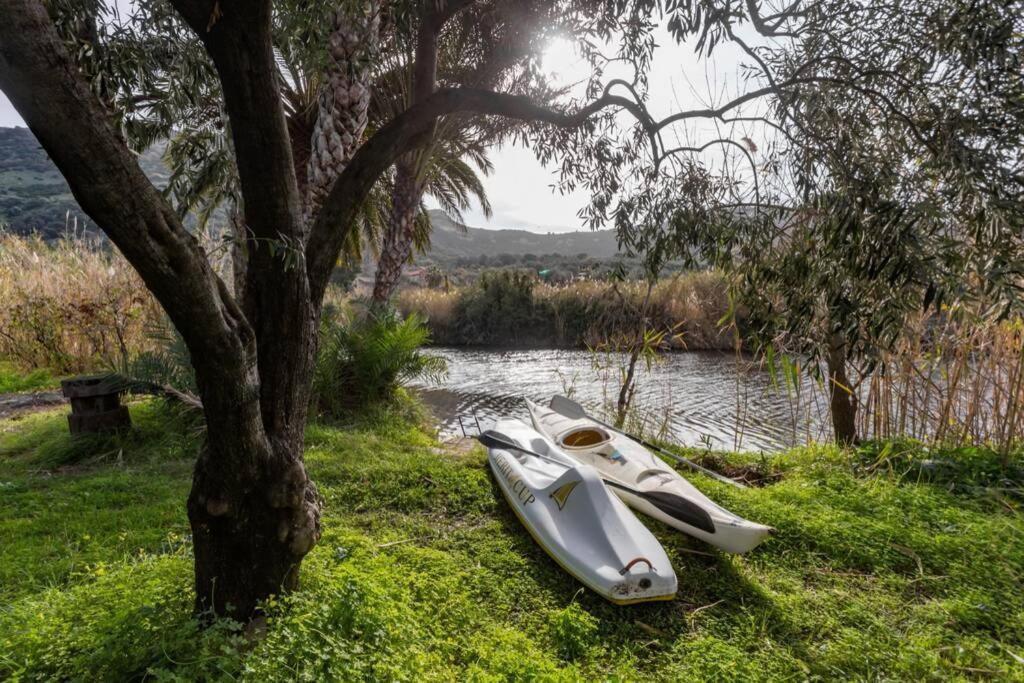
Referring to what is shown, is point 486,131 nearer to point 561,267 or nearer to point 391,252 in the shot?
point 391,252

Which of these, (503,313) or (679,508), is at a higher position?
(503,313)

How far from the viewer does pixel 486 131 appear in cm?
899

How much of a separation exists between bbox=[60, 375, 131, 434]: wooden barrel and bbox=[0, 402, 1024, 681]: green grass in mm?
522

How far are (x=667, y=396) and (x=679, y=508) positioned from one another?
18.7 ft

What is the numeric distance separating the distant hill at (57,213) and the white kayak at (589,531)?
284 inches

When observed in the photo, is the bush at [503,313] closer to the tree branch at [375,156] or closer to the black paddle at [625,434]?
the black paddle at [625,434]

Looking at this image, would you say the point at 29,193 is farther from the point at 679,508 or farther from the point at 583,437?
the point at 679,508

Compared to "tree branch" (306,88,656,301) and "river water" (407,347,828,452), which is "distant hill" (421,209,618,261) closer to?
"river water" (407,347,828,452)

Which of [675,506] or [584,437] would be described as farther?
[584,437]

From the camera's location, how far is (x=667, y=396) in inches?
349

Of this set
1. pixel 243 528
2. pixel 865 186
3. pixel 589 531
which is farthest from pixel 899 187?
pixel 243 528

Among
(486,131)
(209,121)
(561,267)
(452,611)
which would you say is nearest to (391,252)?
(486,131)

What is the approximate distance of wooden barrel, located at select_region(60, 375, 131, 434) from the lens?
4863mm

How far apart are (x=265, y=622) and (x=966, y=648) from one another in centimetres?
319
